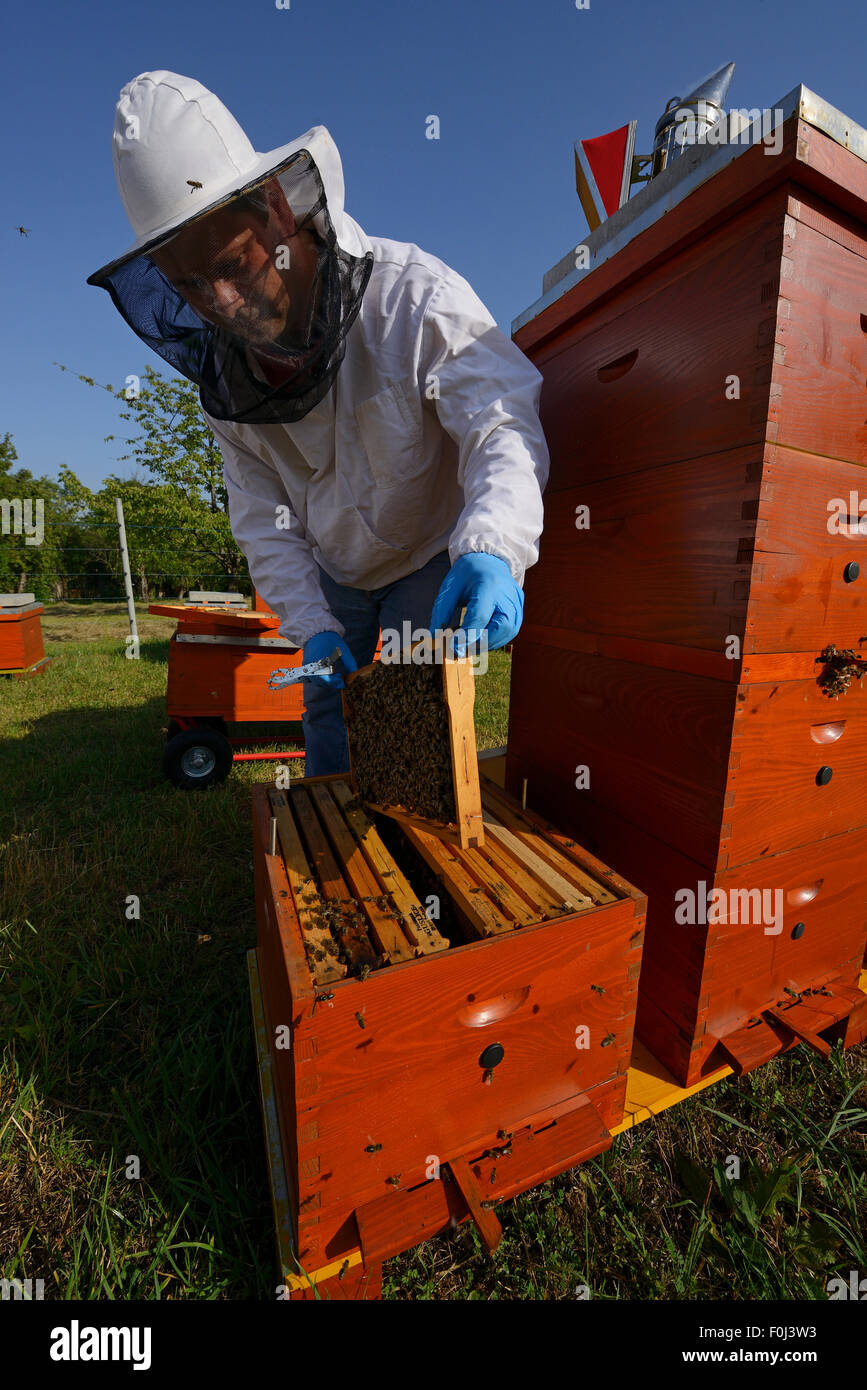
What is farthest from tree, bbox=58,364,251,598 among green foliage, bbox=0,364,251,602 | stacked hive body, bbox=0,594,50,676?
stacked hive body, bbox=0,594,50,676

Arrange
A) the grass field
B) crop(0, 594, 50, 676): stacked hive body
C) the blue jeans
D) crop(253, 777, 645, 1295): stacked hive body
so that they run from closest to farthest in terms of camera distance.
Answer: crop(253, 777, 645, 1295): stacked hive body < the grass field < the blue jeans < crop(0, 594, 50, 676): stacked hive body

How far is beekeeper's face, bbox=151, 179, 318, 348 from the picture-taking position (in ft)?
4.95

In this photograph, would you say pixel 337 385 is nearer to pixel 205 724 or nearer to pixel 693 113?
pixel 693 113

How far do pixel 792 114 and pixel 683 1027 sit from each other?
2085 mm

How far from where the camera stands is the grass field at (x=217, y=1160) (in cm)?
130

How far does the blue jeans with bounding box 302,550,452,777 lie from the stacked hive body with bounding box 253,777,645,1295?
0.89 meters

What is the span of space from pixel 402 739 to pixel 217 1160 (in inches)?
46.1

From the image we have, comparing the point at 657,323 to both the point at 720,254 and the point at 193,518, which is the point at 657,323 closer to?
the point at 720,254

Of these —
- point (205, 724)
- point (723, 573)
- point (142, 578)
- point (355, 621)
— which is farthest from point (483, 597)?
point (142, 578)

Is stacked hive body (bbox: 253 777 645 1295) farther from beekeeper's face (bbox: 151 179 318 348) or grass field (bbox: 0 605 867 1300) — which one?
beekeeper's face (bbox: 151 179 318 348)

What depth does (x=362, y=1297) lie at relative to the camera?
1173mm

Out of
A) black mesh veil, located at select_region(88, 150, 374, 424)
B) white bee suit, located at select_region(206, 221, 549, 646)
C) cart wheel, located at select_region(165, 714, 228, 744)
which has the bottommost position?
cart wheel, located at select_region(165, 714, 228, 744)

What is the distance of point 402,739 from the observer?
158 centimetres

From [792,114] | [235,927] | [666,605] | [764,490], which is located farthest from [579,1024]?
[792,114]
